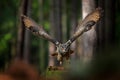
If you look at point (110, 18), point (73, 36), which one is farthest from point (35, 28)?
point (110, 18)

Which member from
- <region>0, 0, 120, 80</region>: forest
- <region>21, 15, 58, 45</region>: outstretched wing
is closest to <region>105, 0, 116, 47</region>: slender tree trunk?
<region>0, 0, 120, 80</region>: forest

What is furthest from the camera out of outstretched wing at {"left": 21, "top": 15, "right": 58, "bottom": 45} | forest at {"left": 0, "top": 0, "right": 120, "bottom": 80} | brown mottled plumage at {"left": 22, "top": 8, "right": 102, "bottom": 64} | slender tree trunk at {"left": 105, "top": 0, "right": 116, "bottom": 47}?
slender tree trunk at {"left": 105, "top": 0, "right": 116, "bottom": 47}

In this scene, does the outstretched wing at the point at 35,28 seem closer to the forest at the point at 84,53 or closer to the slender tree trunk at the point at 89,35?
the forest at the point at 84,53

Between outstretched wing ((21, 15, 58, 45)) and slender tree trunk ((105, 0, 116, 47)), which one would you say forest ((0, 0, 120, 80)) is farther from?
outstretched wing ((21, 15, 58, 45))

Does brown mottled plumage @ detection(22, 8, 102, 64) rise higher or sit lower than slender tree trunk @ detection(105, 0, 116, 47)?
lower

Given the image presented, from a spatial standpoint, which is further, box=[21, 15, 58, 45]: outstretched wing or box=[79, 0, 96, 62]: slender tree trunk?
box=[79, 0, 96, 62]: slender tree trunk

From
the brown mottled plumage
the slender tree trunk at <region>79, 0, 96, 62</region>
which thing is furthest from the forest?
the brown mottled plumage

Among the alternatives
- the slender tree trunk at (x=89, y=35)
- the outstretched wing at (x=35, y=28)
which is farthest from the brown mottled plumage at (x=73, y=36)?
the slender tree trunk at (x=89, y=35)

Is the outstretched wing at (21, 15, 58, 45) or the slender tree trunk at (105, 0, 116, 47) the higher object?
the slender tree trunk at (105, 0, 116, 47)

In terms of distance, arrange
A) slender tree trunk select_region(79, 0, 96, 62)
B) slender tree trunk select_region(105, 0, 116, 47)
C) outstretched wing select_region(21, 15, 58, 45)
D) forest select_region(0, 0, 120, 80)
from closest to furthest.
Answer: forest select_region(0, 0, 120, 80) → outstretched wing select_region(21, 15, 58, 45) → slender tree trunk select_region(79, 0, 96, 62) → slender tree trunk select_region(105, 0, 116, 47)

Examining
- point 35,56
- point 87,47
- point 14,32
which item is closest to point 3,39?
point 14,32

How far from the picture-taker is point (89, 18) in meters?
10.5

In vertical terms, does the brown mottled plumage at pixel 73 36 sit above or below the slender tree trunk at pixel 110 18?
below

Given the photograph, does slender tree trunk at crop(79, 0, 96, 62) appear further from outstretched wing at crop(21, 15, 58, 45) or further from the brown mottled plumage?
outstretched wing at crop(21, 15, 58, 45)
